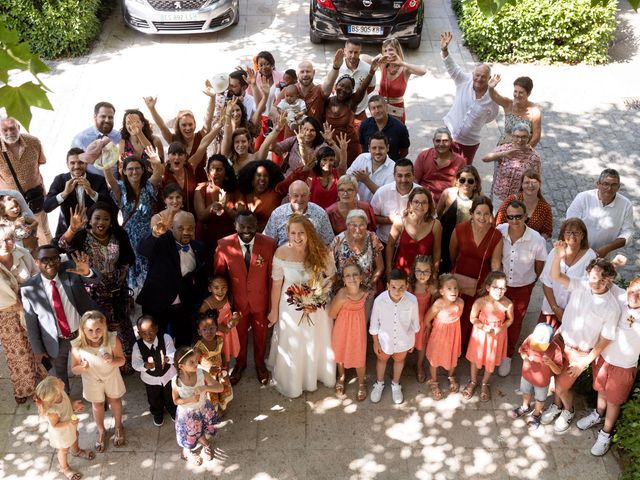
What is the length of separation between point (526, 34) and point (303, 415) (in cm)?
904

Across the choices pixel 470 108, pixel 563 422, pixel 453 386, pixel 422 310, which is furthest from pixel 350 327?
pixel 470 108

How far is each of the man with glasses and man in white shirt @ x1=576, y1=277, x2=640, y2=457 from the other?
1.96 m

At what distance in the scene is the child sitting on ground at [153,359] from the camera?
5965 mm

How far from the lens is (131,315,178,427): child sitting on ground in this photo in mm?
5965

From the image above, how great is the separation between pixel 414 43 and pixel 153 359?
921 centimetres

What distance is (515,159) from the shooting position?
7.63 metres

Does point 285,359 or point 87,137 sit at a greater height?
point 87,137

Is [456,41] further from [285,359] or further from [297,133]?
[285,359]

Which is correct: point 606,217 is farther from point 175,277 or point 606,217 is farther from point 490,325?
point 175,277

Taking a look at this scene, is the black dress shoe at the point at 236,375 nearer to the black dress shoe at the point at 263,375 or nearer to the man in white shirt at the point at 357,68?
the black dress shoe at the point at 263,375

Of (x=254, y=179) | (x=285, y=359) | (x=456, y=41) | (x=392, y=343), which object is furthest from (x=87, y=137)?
(x=456, y=41)

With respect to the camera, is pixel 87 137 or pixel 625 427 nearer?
pixel 625 427

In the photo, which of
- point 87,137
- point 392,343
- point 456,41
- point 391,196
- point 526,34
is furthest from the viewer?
point 456,41

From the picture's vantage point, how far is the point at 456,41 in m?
13.9
